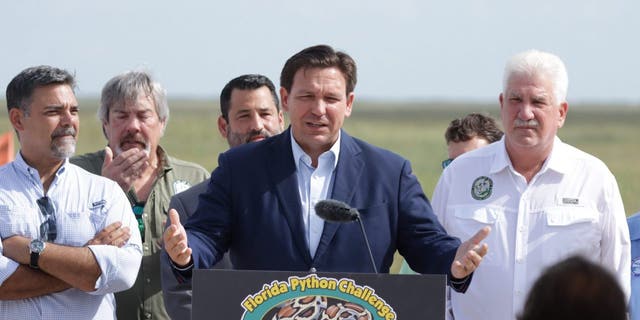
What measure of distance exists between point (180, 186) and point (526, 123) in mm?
2198

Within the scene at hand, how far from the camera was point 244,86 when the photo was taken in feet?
24.3

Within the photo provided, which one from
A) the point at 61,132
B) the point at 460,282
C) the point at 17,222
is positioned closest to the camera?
the point at 460,282

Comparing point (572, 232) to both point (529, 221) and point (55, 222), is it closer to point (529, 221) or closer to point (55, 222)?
point (529, 221)

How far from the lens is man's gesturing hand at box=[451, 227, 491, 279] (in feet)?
15.7

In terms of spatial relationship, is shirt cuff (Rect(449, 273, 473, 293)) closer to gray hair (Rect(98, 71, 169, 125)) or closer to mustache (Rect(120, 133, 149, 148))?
mustache (Rect(120, 133, 149, 148))

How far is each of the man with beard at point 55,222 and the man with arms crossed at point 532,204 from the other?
188 cm

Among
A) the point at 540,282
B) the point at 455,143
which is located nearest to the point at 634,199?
the point at 455,143

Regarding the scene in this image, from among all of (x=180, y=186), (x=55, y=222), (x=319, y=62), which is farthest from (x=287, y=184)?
(x=180, y=186)

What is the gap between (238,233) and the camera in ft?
17.5

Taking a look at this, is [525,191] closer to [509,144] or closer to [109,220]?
[509,144]

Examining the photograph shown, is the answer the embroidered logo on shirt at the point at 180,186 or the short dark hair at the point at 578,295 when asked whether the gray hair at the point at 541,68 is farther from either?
the short dark hair at the point at 578,295

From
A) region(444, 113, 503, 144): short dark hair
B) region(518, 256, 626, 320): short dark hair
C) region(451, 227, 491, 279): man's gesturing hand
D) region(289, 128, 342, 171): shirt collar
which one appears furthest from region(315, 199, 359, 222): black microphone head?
region(444, 113, 503, 144): short dark hair

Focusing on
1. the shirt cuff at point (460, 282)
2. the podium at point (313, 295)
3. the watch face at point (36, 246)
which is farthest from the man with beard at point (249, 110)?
the podium at point (313, 295)

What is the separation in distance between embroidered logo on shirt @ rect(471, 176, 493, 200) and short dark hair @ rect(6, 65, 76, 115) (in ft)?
7.50
